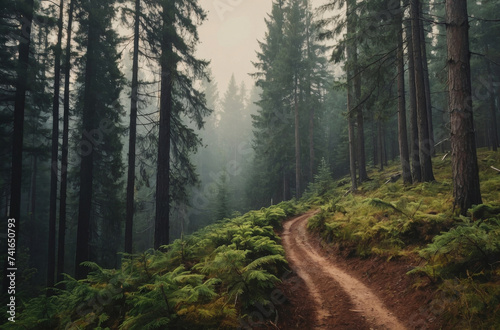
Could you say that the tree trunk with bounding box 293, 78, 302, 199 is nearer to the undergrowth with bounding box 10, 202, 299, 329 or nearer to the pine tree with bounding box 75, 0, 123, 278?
the pine tree with bounding box 75, 0, 123, 278

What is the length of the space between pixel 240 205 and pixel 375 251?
111 ft

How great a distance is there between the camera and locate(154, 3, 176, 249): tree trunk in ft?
36.8

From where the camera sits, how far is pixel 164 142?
11.7 m

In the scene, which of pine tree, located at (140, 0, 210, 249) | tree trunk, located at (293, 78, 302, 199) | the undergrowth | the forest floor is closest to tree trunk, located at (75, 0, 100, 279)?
pine tree, located at (140, 0, 210, 249)

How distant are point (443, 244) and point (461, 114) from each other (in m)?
3.64

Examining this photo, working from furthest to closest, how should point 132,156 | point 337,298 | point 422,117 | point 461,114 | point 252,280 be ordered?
point 422,117 < point 132,156 < point 461,114 < point 337,298 < point 252,280

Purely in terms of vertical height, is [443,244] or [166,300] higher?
[443,244]

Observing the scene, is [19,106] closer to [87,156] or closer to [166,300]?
[87,156]

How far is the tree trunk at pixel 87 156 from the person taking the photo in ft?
41.0

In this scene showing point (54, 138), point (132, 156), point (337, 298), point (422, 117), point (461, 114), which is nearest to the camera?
point (337, 298)

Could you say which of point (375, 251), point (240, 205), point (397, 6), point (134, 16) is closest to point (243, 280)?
point (375, 251)

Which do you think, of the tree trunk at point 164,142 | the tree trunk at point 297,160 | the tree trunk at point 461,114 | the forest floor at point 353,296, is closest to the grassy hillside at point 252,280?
the forest floor at point 353,296

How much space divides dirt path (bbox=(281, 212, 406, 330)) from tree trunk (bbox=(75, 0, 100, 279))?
11047 millimetres

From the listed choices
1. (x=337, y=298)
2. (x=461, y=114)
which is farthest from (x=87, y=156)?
(x=461, y=114)
